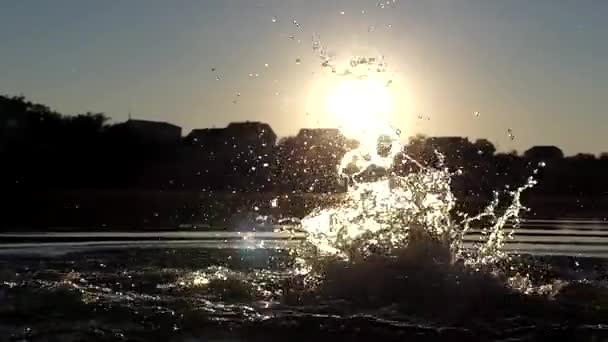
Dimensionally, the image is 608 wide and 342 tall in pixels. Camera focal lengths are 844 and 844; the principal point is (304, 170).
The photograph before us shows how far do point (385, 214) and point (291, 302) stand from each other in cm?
394

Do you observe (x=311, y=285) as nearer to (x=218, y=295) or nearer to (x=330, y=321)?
(x=218, y=295)

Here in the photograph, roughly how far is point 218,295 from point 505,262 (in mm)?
5020

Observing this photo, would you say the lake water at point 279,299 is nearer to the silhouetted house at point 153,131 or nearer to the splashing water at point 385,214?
the splashing water at point 385,214

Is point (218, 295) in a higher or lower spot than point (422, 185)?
lower

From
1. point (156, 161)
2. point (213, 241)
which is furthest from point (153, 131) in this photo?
point (213, 241)

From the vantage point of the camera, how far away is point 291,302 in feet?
28.7

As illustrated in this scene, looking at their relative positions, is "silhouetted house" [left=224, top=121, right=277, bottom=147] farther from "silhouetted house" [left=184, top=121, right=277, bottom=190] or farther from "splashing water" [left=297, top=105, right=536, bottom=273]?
"splashing water" [left=297, top=105, right=536, bottom=273]

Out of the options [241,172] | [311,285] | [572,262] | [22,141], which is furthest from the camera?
[22,141]

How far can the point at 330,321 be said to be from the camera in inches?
307

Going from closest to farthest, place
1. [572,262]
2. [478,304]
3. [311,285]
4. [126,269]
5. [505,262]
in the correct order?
[478,304] < [311,285] < [126,269] < [505,262] < [572,262]

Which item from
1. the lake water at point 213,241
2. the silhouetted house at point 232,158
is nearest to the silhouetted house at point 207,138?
the silhouetted house at point 232,158

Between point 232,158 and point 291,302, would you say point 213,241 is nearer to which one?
point 291,302

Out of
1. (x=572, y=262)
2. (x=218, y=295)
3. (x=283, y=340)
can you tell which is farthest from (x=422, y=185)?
(x=283, y=340)

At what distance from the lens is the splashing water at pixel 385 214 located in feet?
37.2
